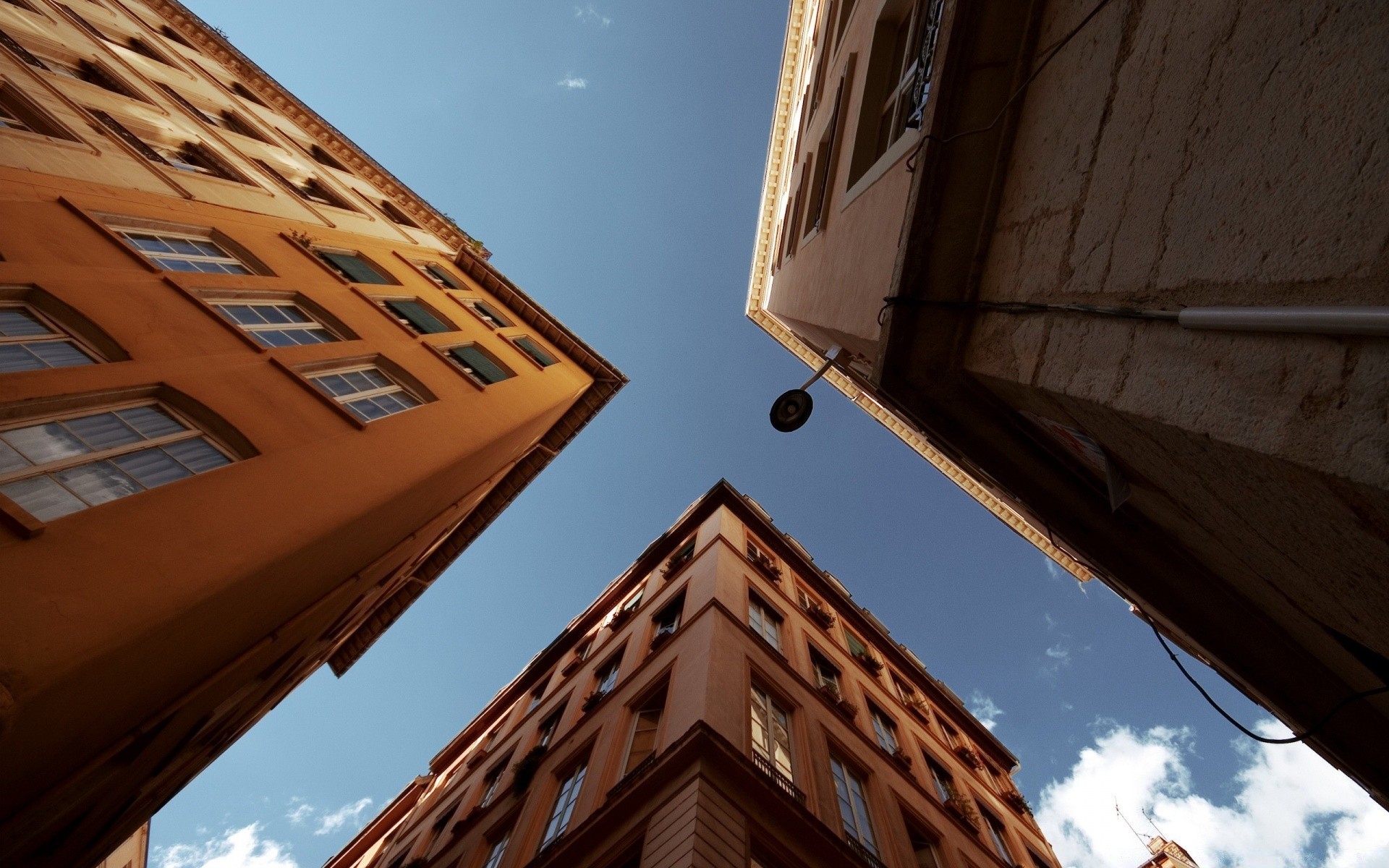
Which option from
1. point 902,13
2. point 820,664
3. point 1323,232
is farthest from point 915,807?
point 1323,232

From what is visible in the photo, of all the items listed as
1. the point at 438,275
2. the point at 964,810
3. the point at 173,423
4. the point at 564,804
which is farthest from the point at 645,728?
the point at 438,275

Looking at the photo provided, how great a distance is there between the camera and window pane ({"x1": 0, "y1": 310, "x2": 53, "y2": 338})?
291 inches

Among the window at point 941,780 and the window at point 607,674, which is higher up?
the window at point 941,780

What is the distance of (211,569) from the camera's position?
6.79 metres

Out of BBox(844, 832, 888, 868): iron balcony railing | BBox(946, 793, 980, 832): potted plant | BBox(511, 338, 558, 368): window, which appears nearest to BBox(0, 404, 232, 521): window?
BBox(844, 832, 888, 868): iron balcony railing

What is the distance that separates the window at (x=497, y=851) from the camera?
13617mm

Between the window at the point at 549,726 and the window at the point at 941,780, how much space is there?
371 inches

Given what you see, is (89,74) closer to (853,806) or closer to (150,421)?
(150,421)

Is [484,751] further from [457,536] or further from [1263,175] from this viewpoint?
[1263,175]

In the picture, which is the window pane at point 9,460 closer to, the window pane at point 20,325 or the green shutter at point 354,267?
the window pane at point 20,325

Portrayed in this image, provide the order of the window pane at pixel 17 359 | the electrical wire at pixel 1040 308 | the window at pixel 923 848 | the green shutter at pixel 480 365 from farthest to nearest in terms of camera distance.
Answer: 1. the green shutter at pixel 480 365
2. the window at pixel 923 848
3. the window pane at pixel 17 359
4. the electrical wire at pixel 1040 308

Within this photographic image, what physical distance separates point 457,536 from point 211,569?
17.7 meters

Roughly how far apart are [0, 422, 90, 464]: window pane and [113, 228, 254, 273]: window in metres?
4.44

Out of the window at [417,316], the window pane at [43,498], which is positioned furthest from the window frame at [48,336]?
the window at [417,316]
